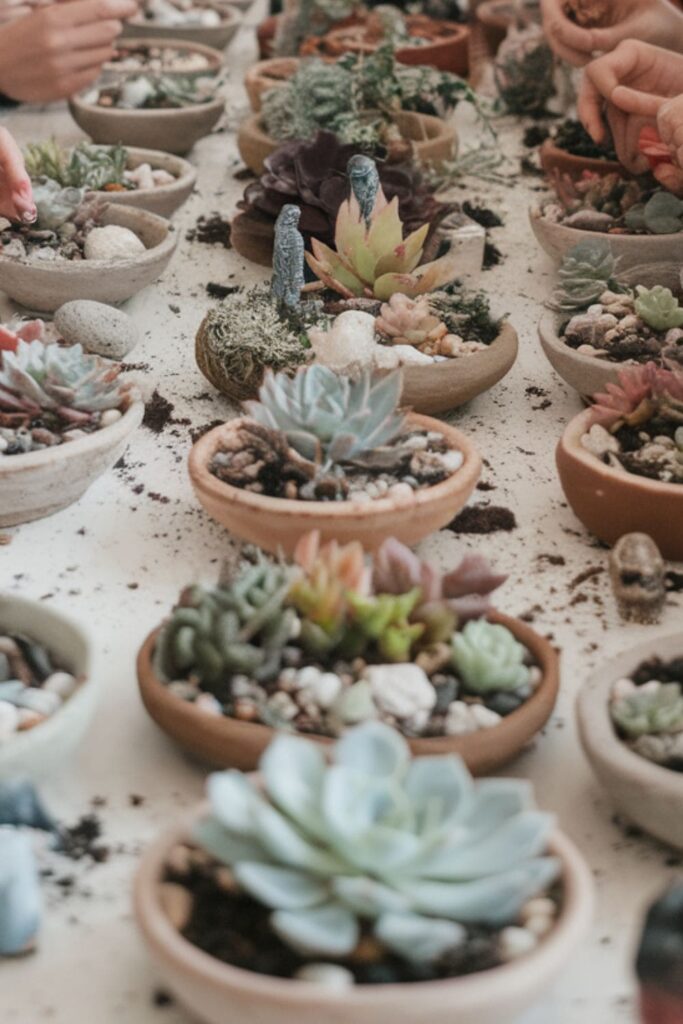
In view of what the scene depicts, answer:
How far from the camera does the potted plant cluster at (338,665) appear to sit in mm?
1022

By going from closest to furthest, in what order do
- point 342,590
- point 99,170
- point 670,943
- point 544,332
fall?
point 670,943 → point 342,590 → point 544,332 → point 99,170

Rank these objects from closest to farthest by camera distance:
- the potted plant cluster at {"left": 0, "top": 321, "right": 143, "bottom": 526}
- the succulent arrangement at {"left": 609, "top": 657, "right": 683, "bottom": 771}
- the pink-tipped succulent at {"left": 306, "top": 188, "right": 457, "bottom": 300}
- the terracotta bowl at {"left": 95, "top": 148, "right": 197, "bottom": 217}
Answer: the succulent arrangement at {"left": 609, "top": 657, "right": 683, "bottom": 771}
the potted plant cluster at {"left": 0, "top": 321, "right": 143, "bottom": 526}
the pink-tipped succulent at {"left": 306, "top": 188, "right": 457, "bottom": 300}
the terracotta bowl at {"left": 95, "top": 148, "right": 197, "bottom": 217}

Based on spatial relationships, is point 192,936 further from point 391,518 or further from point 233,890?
point 391,518

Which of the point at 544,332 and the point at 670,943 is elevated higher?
the point at 670,943

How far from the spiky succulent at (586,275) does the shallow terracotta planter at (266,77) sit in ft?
2.91

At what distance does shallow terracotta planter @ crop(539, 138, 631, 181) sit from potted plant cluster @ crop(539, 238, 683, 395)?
0.44m

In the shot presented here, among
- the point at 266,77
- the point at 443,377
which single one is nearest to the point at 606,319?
the point at 443,377

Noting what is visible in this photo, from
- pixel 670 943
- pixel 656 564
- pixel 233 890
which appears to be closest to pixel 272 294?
pixel 656 564

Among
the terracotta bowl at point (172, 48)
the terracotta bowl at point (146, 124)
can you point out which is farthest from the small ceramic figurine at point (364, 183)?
the terracotta bowl at point (172, 48)

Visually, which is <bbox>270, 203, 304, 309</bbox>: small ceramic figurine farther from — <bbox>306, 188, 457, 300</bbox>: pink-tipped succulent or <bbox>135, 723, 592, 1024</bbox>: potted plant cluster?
<bbox>135, 723, 592, 1024</bbox>: potted plant cluster

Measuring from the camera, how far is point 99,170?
2.07 meters

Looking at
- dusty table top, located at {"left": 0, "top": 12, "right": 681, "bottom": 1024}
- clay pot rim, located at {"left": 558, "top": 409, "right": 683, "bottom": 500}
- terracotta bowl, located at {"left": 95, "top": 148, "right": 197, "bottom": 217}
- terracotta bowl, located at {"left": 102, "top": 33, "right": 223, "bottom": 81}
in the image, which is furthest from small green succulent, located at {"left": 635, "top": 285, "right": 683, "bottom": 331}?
terracotta bowl, located at {"left": 102, "top": 33, "right": 223, "bottom": 81}

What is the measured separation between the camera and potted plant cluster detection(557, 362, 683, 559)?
1308 mm

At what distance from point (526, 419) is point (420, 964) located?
99 centimetres
